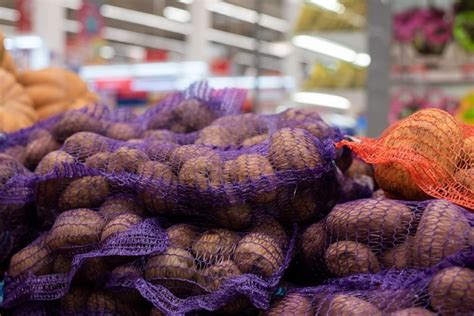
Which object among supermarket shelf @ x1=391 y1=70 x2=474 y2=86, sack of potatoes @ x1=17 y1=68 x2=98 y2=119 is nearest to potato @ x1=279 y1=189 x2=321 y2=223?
sack of potatoes @ x1=17 y1=68 x2=98 y2=119

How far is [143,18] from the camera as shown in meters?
17.0

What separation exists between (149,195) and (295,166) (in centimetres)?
34

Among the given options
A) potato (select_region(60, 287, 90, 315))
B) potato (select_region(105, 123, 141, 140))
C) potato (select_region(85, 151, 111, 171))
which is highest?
potato (select_region(105, 123, 141, 140))

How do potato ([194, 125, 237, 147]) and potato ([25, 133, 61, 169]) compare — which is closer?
potato ([194, 125, 237, 147])

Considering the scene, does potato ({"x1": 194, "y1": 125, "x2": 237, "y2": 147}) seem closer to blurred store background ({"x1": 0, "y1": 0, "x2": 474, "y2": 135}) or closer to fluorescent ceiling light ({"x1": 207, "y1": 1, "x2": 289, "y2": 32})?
blurred store background ({"x1": 0, "y1": 0, "x2": 474, "y2": 135})

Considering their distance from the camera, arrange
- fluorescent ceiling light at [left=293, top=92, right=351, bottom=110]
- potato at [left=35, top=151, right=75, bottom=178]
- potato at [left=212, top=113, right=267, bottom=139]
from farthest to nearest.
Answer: fluorescent ceiling light at [left=293, top=92, right=351, bottom=110]
potato at [left=212, top=113, right=267, bottom=139]
potato at [left=35, top=151, right=75, bottom=178]

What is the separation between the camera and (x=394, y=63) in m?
4.98

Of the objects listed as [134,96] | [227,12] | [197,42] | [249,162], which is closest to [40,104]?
[249,162]

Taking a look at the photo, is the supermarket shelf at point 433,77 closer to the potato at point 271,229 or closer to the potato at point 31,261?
the potato at point 271,229

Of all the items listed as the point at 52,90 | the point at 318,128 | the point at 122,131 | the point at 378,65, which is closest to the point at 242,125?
the point at 318,128

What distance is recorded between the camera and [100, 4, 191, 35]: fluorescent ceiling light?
634 inches

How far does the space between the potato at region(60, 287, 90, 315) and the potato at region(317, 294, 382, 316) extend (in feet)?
1.92

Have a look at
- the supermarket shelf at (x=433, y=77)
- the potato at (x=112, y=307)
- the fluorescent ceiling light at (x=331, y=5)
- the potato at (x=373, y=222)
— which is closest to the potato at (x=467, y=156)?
the potato at (x=373, y=222)

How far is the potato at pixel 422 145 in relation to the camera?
150 centimetres
